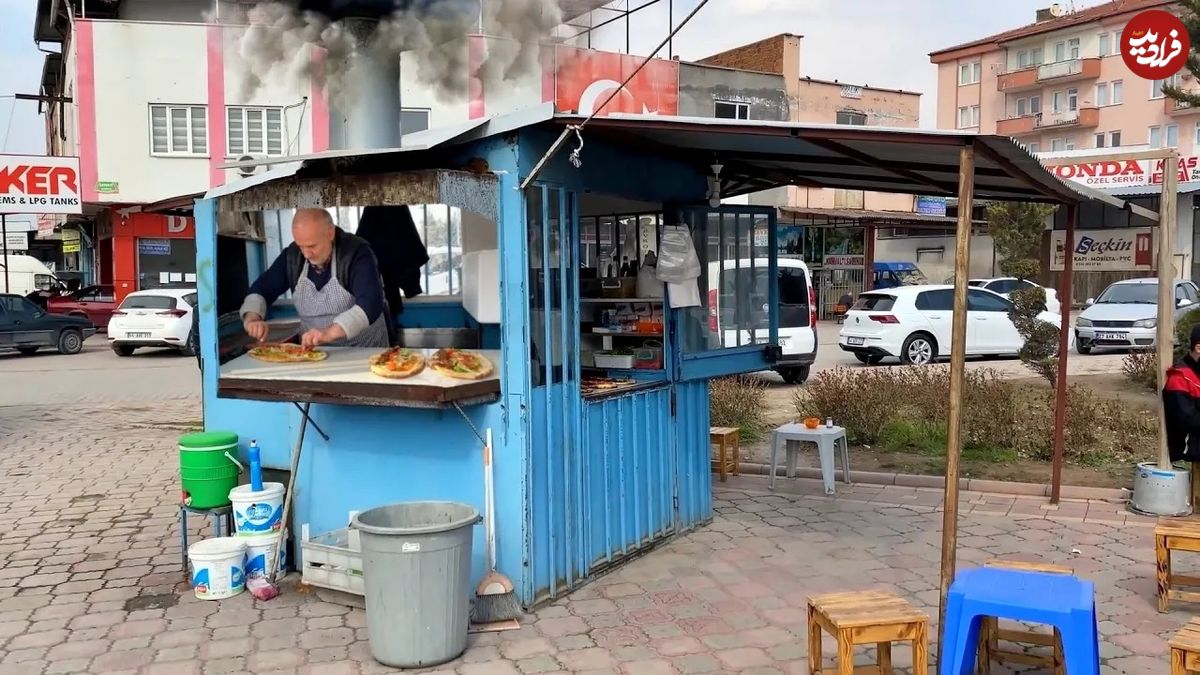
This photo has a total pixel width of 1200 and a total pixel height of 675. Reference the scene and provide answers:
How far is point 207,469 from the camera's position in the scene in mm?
5555

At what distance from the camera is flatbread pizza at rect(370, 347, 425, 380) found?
4.96 m

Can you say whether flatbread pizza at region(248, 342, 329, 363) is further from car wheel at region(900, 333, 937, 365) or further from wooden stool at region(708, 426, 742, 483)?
car wheel at region(900, 333, 937, 365)

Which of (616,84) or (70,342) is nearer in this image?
(70,342)

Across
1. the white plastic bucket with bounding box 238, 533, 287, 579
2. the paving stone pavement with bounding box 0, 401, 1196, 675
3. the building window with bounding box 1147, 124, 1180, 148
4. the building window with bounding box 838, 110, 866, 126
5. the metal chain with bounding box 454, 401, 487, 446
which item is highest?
the building window with bounding box 1147, 124, 1180, 148

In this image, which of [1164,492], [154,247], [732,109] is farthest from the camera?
[732,109]

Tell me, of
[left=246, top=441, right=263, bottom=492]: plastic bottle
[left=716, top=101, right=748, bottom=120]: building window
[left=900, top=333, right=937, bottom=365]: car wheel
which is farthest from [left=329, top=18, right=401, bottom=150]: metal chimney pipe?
[left=716, top=101, right=748, bottom=120]: building window

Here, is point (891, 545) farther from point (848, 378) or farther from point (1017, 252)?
point (1017, 252)

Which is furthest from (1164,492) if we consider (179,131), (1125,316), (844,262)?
(844,262)

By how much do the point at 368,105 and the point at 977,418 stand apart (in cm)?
632

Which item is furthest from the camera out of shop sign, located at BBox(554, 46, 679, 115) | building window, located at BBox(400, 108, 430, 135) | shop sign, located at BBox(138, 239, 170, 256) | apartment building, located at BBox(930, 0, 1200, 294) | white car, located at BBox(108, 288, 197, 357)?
apartment building, located at BBox(930, 0, 1200, 294)

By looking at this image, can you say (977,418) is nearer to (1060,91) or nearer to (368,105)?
(368,105)

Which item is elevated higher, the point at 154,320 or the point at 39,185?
the point at 39,185

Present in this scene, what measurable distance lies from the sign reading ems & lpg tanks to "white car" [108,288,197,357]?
3.47 metres

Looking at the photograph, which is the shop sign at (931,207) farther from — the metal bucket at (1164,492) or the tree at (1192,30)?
the metal bucket at (1164,492)
